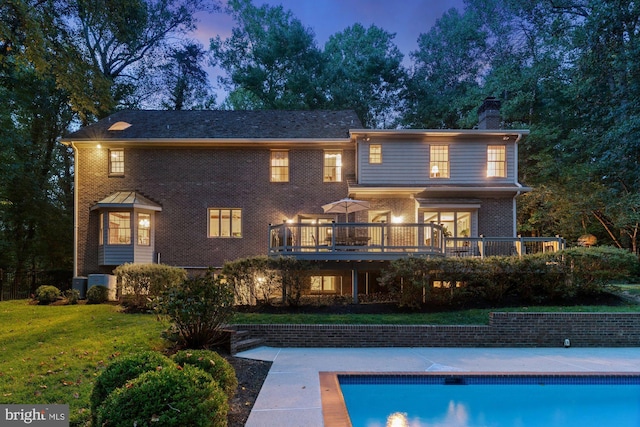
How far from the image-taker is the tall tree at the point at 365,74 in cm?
2877

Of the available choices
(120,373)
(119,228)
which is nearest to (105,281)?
(119,228)

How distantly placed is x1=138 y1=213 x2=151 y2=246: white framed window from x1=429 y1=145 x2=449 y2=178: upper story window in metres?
11.8

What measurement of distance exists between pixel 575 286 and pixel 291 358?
8484mm

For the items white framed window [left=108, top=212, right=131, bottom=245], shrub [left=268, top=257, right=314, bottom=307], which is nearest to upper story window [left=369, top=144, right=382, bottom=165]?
shrub [left=268, top=257, right=314, bottom=307]

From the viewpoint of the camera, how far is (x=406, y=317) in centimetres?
1080

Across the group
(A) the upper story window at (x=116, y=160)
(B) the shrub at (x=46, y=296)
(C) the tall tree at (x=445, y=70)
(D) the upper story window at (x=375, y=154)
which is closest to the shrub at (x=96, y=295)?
(B) the shrub at (x=46, y=296)

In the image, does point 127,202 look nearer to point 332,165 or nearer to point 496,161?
point 332,165

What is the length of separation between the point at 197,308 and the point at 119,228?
35.1 feet

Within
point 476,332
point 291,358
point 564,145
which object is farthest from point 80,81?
point 564,145

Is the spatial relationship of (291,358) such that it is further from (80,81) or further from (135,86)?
(135,86)

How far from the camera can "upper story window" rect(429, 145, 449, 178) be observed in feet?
55.7

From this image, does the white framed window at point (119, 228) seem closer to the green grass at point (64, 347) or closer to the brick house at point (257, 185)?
the brick house at point (257, 185)

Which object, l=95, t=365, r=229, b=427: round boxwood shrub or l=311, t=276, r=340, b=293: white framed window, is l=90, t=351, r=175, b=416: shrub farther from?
l=311, t=276, r=340, b=293: white framed window

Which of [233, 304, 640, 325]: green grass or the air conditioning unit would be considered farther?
the air conditioning unit
